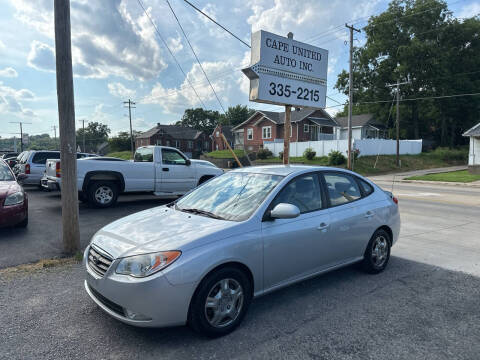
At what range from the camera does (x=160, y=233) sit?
10.5 feet

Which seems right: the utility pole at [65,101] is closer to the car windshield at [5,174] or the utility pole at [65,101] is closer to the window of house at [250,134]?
the car windshield at [5,174]

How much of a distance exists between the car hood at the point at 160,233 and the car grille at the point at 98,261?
70mm

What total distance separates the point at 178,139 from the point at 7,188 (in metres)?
69.7

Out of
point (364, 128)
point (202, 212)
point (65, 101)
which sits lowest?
point (202, 212)

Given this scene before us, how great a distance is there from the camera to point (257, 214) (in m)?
3.45

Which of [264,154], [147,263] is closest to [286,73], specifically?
[147,263]

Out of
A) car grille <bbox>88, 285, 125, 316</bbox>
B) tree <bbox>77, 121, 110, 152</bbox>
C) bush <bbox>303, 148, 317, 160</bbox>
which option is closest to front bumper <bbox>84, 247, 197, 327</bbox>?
car grille <bbox>88, 285, 125, 316</bbox>

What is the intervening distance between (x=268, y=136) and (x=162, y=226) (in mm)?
45858

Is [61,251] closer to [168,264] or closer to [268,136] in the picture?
[168,264]

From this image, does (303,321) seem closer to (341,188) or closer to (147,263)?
(147,263)

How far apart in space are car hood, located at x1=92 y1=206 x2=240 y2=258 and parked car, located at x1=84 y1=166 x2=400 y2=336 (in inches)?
0.4

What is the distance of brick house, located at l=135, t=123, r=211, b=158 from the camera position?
73625mm

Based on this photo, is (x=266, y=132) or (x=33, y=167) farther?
(x=266, y=132)

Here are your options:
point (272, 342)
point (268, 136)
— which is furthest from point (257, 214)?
point (268, 136)
